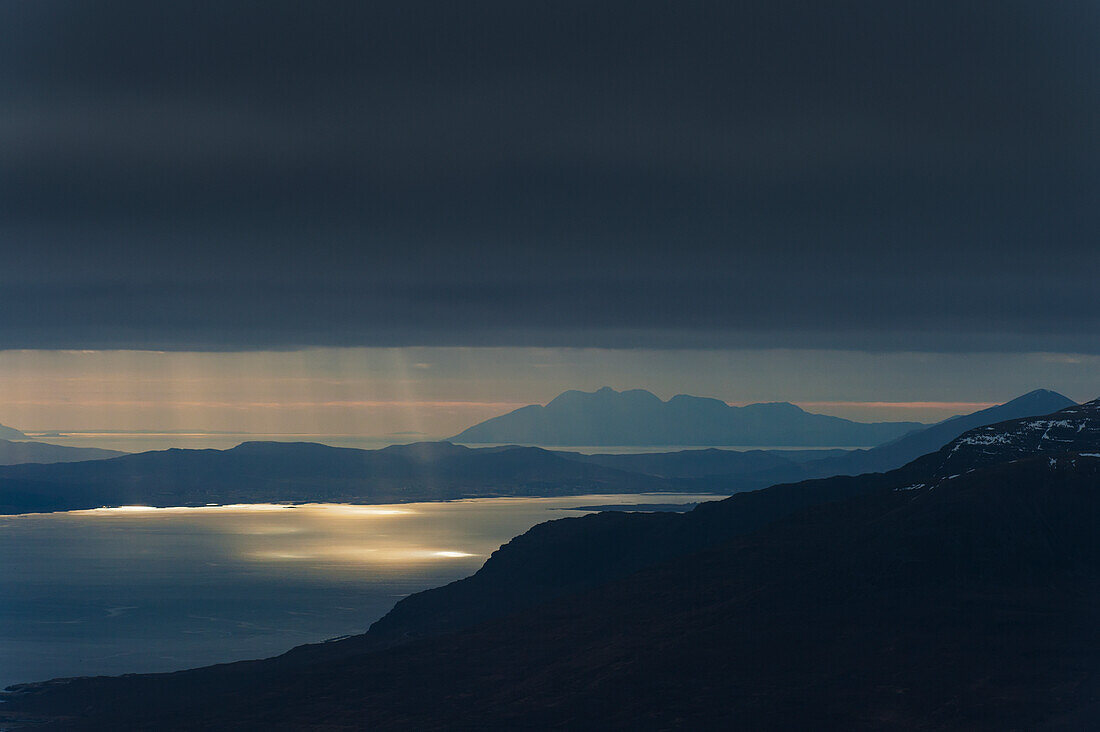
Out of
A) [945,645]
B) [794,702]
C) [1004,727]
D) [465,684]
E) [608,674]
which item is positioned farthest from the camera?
[465,684]

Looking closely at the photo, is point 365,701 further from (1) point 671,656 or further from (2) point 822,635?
(2) point 822,635

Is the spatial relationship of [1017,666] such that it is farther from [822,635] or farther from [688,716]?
[688,716]

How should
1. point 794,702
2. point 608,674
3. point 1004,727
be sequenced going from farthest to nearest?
point 608,674 < point 794,702 < point 1004,727

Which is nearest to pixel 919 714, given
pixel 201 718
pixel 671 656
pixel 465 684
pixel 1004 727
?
pixel 1004 727

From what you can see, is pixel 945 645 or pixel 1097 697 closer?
pixel 1097 697

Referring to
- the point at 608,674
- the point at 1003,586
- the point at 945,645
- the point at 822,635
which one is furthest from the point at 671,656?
the point at 1003,586

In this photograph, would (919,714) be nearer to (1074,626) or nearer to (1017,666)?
(1017,666)

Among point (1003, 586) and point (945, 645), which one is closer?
point (945, 645)

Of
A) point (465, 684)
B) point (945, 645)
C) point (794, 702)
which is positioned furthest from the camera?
point (465, 684)

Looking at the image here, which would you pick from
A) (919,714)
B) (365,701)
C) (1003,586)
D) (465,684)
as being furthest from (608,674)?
(1003,586)
